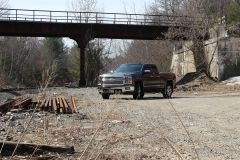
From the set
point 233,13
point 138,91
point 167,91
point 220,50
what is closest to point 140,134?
point 138,91

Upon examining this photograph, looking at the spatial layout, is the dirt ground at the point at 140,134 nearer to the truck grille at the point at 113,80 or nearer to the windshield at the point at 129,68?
the truck grille at the point at 113,80

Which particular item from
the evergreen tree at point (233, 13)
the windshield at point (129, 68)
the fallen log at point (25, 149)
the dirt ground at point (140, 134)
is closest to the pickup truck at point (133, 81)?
the windshield at point (129, 68)

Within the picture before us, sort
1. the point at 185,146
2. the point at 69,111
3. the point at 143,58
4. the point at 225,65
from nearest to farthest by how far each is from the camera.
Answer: the point at 185,146
the point at 69,111
the point at 225,65
the point at 143,58

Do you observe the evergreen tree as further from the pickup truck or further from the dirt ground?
the dirt ground

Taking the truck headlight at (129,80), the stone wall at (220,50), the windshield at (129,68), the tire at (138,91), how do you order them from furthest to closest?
the stone wall at (220,50), the windshield at (129,68), the tire at (138,91), the truck headlight at (129,80)

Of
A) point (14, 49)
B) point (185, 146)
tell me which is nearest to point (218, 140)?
point (185, 146)

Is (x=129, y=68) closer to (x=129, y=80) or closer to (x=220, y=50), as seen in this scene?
(x=129, y=80)

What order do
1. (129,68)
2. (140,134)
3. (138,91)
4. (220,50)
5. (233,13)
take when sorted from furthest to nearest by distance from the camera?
(233,13)
(220,50)
(129,68)
(138,91)
(140,134)

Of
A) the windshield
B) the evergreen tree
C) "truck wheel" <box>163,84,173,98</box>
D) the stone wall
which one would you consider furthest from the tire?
the evergreen tree

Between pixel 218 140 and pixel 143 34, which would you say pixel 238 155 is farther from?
pixel 143 34

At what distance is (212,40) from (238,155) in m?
41.1

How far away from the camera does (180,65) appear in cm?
6338

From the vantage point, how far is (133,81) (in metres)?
→ 25.9

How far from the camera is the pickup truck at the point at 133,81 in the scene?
25.9m
